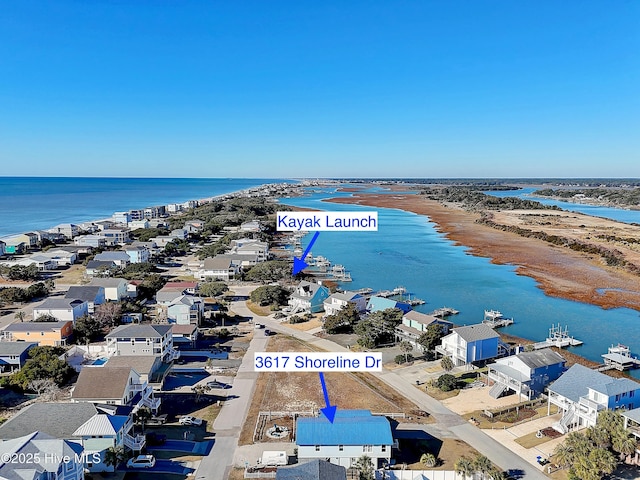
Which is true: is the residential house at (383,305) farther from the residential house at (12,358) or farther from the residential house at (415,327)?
the residential house at (12,358)

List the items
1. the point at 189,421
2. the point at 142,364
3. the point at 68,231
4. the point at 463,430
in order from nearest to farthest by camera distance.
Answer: the point at 463,430 < the point at 189,421 < the point at 142,364 < the point at 68,231

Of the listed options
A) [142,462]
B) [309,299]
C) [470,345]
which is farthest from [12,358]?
[470,345]

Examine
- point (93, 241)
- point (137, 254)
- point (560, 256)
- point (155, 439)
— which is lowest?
point (155, 439)

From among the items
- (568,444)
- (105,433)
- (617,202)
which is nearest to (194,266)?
(105,433)

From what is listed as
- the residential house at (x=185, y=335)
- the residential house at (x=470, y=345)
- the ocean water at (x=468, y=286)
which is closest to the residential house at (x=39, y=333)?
the residential house at (x=185, y=335)

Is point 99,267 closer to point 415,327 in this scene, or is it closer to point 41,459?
point 415,327

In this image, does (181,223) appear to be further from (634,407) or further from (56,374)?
(634,407)

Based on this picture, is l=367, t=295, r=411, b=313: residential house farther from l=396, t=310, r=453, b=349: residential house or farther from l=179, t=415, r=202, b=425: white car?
l=179, t=415, r=202, b=425: white car
